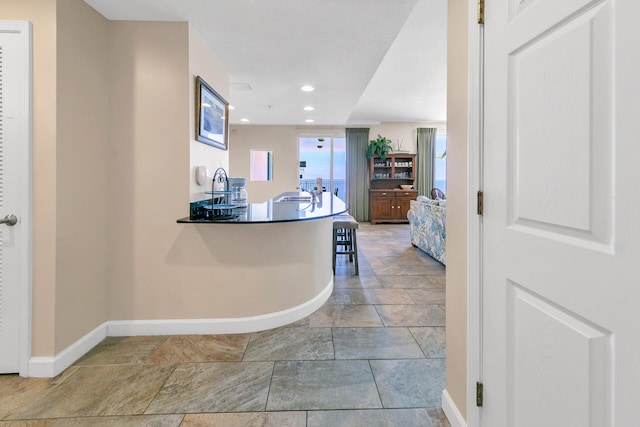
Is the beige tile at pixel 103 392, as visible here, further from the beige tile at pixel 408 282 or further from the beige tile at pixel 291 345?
the beige tile at pixel 408 282

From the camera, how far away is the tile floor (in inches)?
60.1

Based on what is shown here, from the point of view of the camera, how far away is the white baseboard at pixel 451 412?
137 centimetres

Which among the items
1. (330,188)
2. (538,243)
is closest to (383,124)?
(330,188)

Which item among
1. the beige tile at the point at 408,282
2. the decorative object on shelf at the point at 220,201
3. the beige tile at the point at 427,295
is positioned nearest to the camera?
the decorative object on shelf at the point at 220,201

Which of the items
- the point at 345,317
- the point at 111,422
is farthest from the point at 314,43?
the point at 111,422

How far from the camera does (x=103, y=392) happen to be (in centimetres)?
171

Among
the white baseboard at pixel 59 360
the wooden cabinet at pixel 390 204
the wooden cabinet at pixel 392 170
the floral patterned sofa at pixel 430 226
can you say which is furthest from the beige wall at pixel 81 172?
the wooden cabinet at pixel 392 170

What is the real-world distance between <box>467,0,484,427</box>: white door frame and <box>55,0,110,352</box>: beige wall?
7.46 ft

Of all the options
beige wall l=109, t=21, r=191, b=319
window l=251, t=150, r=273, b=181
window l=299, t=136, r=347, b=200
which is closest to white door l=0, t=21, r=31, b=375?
beige wall l=109, t=21, r=191, b=319

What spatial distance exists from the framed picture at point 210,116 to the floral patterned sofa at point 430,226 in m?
2.94

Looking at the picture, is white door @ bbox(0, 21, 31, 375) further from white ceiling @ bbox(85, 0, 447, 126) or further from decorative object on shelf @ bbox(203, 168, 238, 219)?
decorative object on shelf @ bbox(203, 168, 238, 219)

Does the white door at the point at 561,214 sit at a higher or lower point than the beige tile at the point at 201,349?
higher

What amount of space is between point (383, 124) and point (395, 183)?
1.67 meters

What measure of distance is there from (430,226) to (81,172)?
4140 mm
